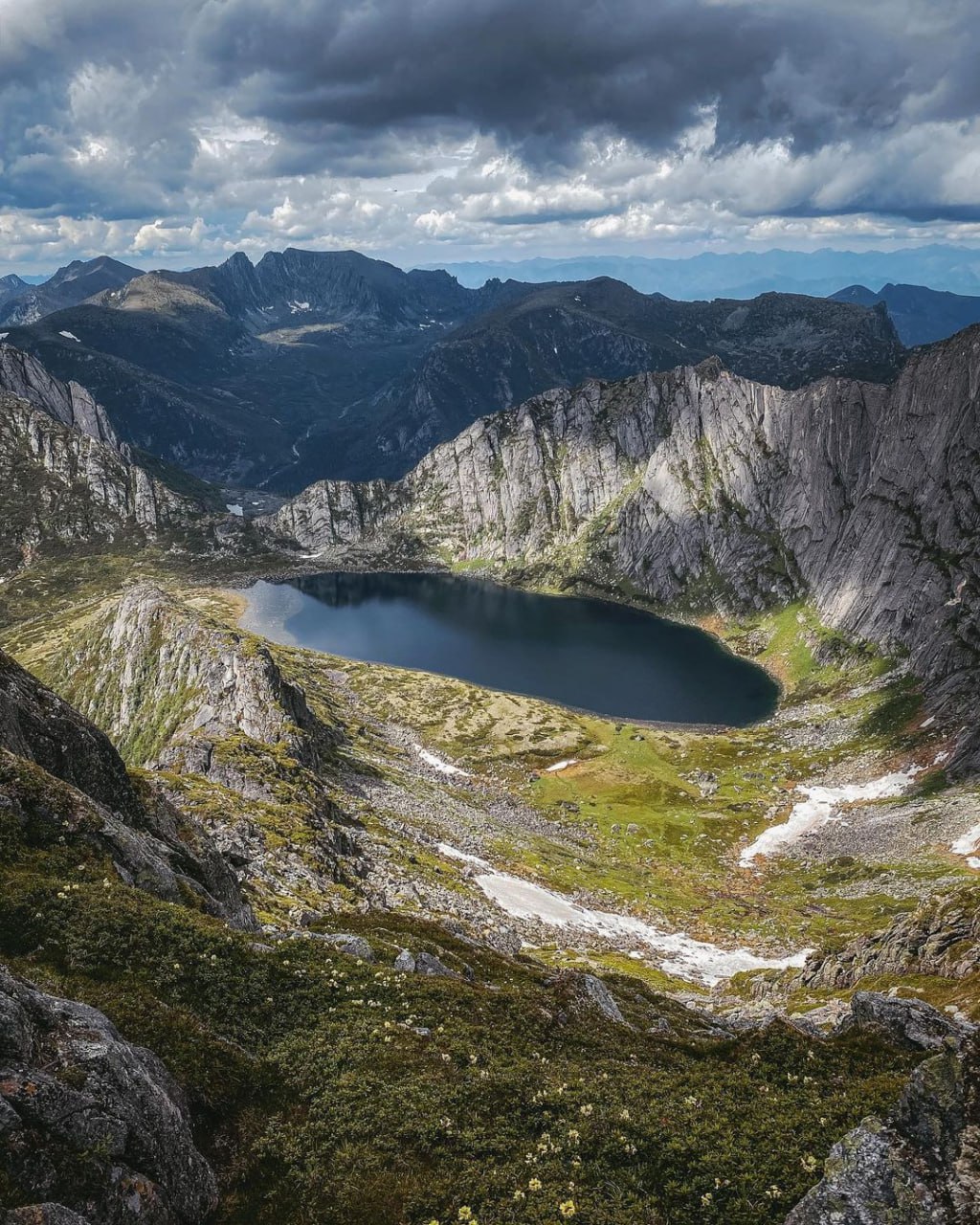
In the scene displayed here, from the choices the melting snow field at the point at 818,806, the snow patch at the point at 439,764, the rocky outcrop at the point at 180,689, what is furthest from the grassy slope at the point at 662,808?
the rocky outcrop at the point at 180,689

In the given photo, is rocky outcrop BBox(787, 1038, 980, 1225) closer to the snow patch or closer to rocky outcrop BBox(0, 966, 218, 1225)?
rocky outcrop BBox(0, 966, 218, 1225)

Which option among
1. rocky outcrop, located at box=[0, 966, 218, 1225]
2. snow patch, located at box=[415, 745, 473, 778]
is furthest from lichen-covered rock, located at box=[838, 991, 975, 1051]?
snow patch, located at box=[415, 745, 473, 778]

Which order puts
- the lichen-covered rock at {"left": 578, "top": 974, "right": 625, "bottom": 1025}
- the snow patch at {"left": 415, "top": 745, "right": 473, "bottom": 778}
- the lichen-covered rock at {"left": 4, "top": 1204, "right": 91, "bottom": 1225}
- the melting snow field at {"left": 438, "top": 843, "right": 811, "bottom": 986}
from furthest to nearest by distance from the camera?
1. the snow patch at {"left": 415, "top": 745, "right": 473, "bottom": 778}
2. the melting snow field at {"left": 438, "top": 843, "right": 811, "bottom": 986}
3. the lichen-covered rock at {"left": 578, "top": 974, "right": 625, "bottom": 1025}
4. the lichen-covered rock at {"left": 4, "top": 1204, "right": 91, "bottom": 1225}

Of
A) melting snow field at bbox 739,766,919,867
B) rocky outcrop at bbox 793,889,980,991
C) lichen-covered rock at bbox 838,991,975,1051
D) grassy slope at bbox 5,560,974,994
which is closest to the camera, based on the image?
lichen-covered rock at bbox 838,991,975,1051

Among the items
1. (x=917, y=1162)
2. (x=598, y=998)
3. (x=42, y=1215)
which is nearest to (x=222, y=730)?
(x=598, y=998)

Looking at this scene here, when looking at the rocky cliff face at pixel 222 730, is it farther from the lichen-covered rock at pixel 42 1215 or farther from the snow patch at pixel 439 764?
the lichen-covered rock at pixel 42 1215

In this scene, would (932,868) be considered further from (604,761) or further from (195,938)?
(195,938)
